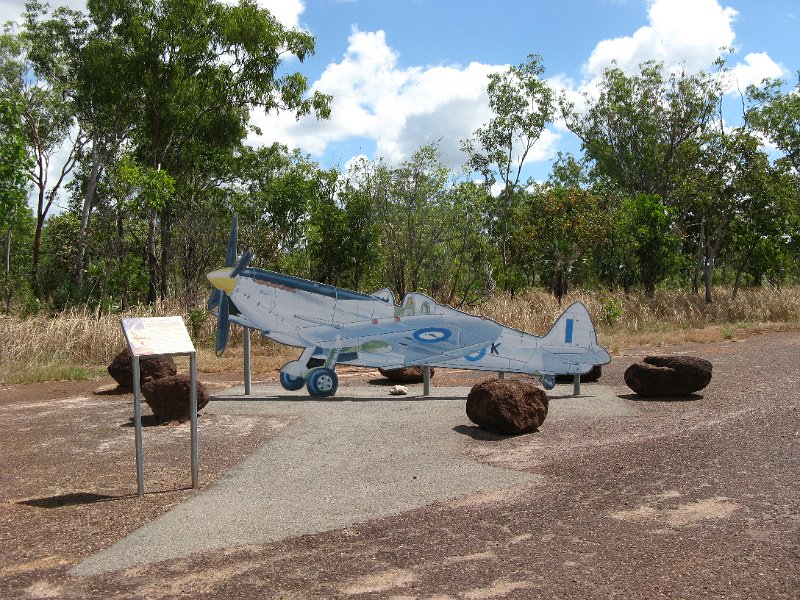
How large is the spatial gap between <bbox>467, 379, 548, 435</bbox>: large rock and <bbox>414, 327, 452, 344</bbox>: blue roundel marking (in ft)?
8.64

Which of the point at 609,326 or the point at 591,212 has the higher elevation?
the point at 591,212

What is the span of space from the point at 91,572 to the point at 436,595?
2077 millimetres

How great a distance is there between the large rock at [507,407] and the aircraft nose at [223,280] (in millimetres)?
4385

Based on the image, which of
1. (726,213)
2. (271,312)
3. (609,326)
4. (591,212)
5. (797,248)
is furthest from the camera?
(797,248)

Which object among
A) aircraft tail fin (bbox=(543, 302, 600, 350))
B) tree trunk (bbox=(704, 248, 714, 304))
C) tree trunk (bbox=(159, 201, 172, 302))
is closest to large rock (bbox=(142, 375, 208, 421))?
aircraft tail fin (bbox=(543, 302, 600, 350))

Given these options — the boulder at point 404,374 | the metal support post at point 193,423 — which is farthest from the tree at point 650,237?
the metal support post at point 193,423

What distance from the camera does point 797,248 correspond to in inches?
1094

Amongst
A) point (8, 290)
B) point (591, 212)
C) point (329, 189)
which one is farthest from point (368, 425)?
point (8, 290)

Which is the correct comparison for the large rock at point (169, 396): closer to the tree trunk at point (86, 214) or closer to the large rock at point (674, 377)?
the large rock at point (674, 377)

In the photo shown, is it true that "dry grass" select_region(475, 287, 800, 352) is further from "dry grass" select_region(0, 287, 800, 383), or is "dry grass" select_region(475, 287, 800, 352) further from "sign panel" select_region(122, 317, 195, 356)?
"sign panel" select_region(122, 317, 195, 356)

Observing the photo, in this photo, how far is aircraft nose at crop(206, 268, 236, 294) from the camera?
10.8 meters

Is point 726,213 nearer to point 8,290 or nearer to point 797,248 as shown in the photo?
point 797,248

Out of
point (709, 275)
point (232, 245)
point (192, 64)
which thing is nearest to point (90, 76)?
point (192, 64)

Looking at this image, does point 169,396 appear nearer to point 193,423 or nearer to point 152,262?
point 193,423
